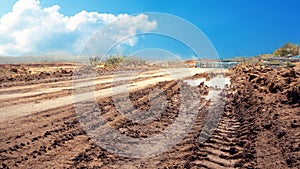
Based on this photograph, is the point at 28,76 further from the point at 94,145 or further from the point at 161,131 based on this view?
the point at 94,145

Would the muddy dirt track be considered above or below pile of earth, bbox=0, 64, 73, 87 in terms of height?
above

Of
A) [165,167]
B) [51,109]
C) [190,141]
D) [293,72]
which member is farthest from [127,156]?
[293,72]

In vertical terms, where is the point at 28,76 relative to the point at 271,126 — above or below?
below

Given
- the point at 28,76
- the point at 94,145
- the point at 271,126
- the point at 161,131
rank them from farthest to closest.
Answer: the point at 28,76
the point at 161,131
the point at 271,126
the point at 94,145

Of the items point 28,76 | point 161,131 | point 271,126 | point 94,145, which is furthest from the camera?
point 28,76

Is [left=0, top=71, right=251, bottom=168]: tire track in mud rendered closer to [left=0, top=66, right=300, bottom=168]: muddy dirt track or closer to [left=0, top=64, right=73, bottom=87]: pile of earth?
[left=0, top=66, right=300, bottom=168]: muddy dirt track

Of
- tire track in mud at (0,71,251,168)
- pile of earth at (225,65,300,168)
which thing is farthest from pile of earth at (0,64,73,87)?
pile of earth at (225,65,300,168)

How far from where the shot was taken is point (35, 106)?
11.6 meters

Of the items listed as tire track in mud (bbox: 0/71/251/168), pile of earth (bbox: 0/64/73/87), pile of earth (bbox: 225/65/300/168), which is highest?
pile of earth (bbox: 225/65/300/168)

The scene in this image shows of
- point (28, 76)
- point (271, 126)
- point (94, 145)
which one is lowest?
point (28, 76)

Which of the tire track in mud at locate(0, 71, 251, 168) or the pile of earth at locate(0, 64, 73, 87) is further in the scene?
the pile of earth at locate(0, 64, 73, 87)

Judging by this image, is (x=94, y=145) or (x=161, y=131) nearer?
(x=94, y=145)

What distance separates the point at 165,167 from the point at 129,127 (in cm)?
278

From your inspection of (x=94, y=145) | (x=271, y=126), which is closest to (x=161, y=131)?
(x=94, y=145)
